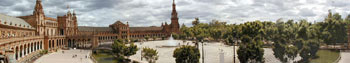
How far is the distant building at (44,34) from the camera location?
3939cm

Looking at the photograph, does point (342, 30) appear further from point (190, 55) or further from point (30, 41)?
point (30, 41)

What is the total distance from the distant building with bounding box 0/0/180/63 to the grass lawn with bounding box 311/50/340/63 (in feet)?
140

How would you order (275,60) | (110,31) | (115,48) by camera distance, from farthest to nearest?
(110,31), (115,48), (275,60)

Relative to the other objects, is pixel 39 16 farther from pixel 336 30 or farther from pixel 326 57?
pixel 336 30

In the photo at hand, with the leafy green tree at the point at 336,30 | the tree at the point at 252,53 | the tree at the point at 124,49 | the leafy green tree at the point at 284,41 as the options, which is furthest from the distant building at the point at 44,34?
the leafy green tree at the point at 336,30

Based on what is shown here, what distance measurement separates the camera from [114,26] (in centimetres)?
11194

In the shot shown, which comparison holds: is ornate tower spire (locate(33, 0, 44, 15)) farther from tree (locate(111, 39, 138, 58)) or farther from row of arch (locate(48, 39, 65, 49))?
tree (locate(111, 39, 138, 58))

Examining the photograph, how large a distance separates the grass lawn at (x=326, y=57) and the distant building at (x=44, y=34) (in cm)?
4256

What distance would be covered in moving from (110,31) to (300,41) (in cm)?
9366

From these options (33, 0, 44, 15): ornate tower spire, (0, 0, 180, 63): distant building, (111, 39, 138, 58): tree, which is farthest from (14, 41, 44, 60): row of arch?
(111, 39, 138, 58): tree

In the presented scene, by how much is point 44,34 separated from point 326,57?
6982cm

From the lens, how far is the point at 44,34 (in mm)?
64062

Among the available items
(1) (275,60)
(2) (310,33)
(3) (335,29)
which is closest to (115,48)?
(1) (275,60)

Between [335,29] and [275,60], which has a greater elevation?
[335,29]
